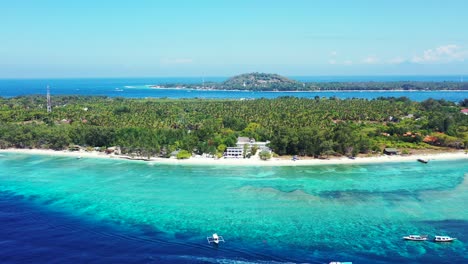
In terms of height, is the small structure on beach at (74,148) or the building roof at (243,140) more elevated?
the building roof at (243,140)

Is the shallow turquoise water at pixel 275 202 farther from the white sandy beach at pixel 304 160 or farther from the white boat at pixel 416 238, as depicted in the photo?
the white sandy beach at pixel 304 160

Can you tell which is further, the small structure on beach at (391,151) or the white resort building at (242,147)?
the small structure on beach at (391,151)

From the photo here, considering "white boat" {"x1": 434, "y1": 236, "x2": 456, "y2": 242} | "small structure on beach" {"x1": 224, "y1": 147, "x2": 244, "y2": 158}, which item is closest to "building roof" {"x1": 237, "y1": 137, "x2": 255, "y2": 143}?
"small structure on beach" {"x1": 224, "y1": 147, "x2": 244, "y2": 158}

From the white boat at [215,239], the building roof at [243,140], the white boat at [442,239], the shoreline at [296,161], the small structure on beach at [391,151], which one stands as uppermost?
the building roof at [243,140]

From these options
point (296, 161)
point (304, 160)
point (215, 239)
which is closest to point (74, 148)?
point (296, 161)

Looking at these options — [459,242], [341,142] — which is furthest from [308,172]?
[459,242]

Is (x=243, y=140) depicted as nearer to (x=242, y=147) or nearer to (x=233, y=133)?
(x=242, y=147)

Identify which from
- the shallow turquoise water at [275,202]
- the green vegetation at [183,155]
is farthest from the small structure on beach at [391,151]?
the green vegetation at [183,155]

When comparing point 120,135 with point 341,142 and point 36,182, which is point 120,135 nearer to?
point 36,182
